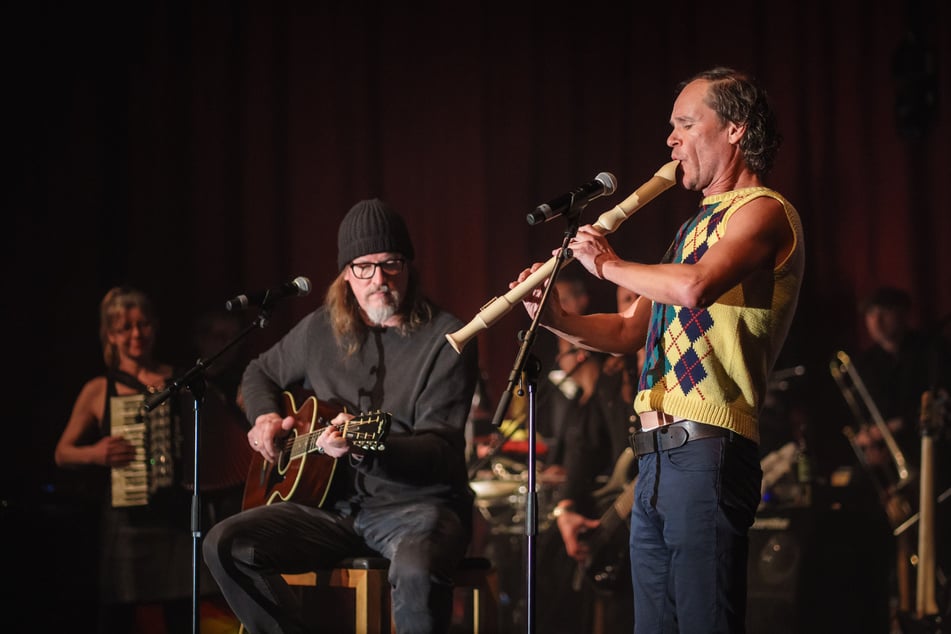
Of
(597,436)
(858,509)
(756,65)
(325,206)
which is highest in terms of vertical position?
(756,65)

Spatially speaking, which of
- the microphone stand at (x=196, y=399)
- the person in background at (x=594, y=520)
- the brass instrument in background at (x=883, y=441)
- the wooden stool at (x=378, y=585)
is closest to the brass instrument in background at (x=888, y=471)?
the brass instrument in background at (x=883, y=441)

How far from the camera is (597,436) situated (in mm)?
4992

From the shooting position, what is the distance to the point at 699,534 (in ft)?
7.00

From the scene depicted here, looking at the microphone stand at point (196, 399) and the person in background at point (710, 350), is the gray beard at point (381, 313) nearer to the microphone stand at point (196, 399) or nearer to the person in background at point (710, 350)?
the microphone stand at point (196, 399)

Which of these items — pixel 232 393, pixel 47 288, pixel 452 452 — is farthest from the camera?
pixel 47 288

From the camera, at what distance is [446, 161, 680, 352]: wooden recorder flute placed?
242 centimetres

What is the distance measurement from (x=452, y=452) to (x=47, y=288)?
2.96 metres

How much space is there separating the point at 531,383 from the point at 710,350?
1.92ft

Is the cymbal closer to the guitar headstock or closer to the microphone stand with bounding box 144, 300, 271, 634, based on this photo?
the microphone stand with bounding box 144, 300, 271, 634

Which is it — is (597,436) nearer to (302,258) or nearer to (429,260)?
(429,260)

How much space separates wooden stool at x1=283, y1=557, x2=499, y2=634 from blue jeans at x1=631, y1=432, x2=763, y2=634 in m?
1.04

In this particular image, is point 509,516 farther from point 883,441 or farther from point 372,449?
point 372,449

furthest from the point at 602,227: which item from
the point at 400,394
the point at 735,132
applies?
the point at 400,394

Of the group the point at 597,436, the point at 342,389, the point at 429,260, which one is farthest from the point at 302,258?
the point at 342,389
